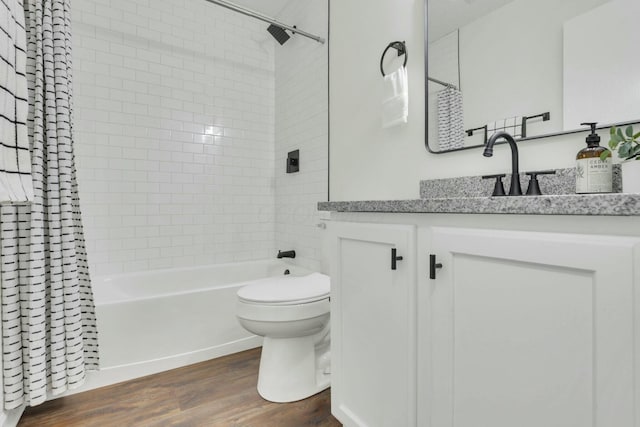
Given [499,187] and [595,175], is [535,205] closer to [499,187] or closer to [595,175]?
[595,175]

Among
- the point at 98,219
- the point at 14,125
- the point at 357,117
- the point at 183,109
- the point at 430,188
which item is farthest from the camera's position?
the point at 183,109

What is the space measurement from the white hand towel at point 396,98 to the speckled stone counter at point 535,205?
0.69m

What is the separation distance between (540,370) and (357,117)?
148cm

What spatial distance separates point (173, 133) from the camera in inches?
101

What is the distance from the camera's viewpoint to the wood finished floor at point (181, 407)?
1434 millimetres

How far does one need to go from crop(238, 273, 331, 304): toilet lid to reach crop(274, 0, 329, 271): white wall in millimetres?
656

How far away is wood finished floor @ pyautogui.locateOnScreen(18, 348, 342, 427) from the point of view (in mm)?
1434

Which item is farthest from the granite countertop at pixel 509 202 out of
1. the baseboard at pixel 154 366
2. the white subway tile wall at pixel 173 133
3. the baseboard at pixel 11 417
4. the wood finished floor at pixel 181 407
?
the baseboard at pixel 11 417

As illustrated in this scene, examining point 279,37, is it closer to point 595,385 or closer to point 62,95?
point 62,95

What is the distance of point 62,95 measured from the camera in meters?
1.42

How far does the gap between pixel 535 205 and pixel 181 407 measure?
1655mm

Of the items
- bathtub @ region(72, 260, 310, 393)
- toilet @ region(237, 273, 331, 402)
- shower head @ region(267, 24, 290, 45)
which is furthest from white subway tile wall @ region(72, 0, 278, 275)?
toilet @ region(237, 273, 331, 402)

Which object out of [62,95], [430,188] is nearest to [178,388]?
[62,95]

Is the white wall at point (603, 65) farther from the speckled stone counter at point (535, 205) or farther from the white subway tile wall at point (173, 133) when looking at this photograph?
the white subway tile wall at point (173, 133)
